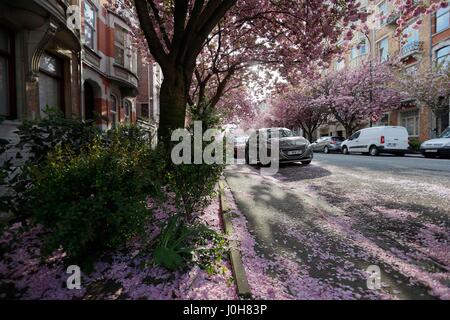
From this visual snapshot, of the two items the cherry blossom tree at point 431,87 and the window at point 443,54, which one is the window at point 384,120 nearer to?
the window at point 443,54

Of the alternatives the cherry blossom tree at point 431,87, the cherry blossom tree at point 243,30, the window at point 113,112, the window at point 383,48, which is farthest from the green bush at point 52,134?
the window at point 383,48

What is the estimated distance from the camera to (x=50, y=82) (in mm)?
8664

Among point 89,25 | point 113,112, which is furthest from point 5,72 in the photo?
point 113,112

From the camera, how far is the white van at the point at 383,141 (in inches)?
675

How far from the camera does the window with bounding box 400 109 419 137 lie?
25812mm

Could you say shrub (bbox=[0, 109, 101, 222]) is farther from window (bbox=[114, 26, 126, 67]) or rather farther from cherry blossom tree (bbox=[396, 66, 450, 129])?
cherry blossom tree (bbox=[396, 66, 450, 129])

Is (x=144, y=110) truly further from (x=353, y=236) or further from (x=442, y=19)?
(x=442, y=19)

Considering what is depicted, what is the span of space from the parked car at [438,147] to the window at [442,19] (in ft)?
43.8

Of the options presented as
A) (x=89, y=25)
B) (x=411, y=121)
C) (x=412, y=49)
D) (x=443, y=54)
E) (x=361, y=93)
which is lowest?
(x=411, y=121)

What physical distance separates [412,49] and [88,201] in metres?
31.7

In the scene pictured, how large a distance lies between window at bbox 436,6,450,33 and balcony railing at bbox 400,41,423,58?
5.50 feet

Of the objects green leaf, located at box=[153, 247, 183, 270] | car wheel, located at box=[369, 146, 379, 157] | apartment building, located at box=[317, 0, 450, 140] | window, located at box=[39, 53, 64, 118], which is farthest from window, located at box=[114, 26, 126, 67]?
car wheel, located at box=[369, 146, 379, 157]
